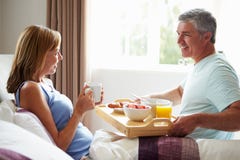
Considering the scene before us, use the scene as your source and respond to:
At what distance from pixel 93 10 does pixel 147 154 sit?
5.58 feet

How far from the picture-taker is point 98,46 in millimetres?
2809

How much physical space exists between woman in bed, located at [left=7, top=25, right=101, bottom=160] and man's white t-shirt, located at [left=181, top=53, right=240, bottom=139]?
1.72ft

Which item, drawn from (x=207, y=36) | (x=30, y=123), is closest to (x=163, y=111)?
(x=207, y=36)

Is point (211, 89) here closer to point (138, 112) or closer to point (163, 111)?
point (163, 111)

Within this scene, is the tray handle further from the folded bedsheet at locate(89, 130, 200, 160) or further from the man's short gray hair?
the man's short gray hair

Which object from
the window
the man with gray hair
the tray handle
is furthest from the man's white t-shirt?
the window

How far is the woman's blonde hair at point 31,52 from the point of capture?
1401 millimetres

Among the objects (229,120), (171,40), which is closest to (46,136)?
(229,120)

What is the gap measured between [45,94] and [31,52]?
20cm

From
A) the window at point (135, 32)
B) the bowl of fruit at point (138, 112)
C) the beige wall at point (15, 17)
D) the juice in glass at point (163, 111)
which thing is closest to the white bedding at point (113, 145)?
the bowl of fruit at point (138, 112)

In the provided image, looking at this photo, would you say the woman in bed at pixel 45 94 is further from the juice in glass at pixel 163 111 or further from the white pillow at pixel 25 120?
the juice in glass at pixel 163 111

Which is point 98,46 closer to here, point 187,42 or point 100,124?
point 100,124

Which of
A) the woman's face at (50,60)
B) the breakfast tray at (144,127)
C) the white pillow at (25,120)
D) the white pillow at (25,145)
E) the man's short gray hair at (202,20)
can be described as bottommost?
the breakfast tray at (144,127)

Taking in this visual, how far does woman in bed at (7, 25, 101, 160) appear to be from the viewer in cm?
133
